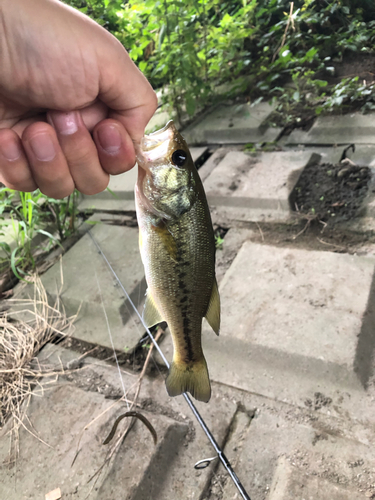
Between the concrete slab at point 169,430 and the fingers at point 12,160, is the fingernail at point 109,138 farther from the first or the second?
the concrete slab at point 169,430

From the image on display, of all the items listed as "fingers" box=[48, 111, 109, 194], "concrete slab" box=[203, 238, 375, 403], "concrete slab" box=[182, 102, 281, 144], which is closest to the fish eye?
"fingers" box=[48, 111, 109, 194]

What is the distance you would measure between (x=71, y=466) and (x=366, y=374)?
1.41 meters

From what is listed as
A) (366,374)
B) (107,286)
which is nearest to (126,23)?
(107,286)

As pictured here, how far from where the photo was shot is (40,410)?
1.80 meters

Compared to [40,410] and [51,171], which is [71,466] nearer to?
[40,410]

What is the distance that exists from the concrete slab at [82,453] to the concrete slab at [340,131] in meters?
2.91

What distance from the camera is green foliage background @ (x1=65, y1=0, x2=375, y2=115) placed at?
365 centimetres

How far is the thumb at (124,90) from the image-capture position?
1032 mm

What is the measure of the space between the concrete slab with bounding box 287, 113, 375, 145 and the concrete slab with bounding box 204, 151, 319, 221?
363 millimetres

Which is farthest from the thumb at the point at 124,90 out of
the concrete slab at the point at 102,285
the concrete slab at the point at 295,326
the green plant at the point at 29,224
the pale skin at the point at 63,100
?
the green plant at the point at 29,224

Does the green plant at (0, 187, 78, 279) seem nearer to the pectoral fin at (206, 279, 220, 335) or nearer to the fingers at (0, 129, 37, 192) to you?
the fingers at (0, 129, 37, 192)

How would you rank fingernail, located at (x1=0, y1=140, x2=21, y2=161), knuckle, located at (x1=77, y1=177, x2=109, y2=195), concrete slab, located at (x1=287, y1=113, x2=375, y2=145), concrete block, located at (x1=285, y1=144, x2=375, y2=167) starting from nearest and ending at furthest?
fingernail, located at (x1=0, y1=140, x2=21, y2=161), knuckle, located at (x1=77, y1=177, x2=109, y2=195), concrete block, located at (x1=285, y1=144, x2=375, y2=167), concrete slab, located at (x1=287, y1=113, x2=375, y2=145)

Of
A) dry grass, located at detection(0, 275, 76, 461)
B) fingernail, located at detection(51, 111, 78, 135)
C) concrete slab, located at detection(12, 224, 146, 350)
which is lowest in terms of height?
dry grass, located at detection(0, 275, 76, 461)

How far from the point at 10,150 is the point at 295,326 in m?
1.57
